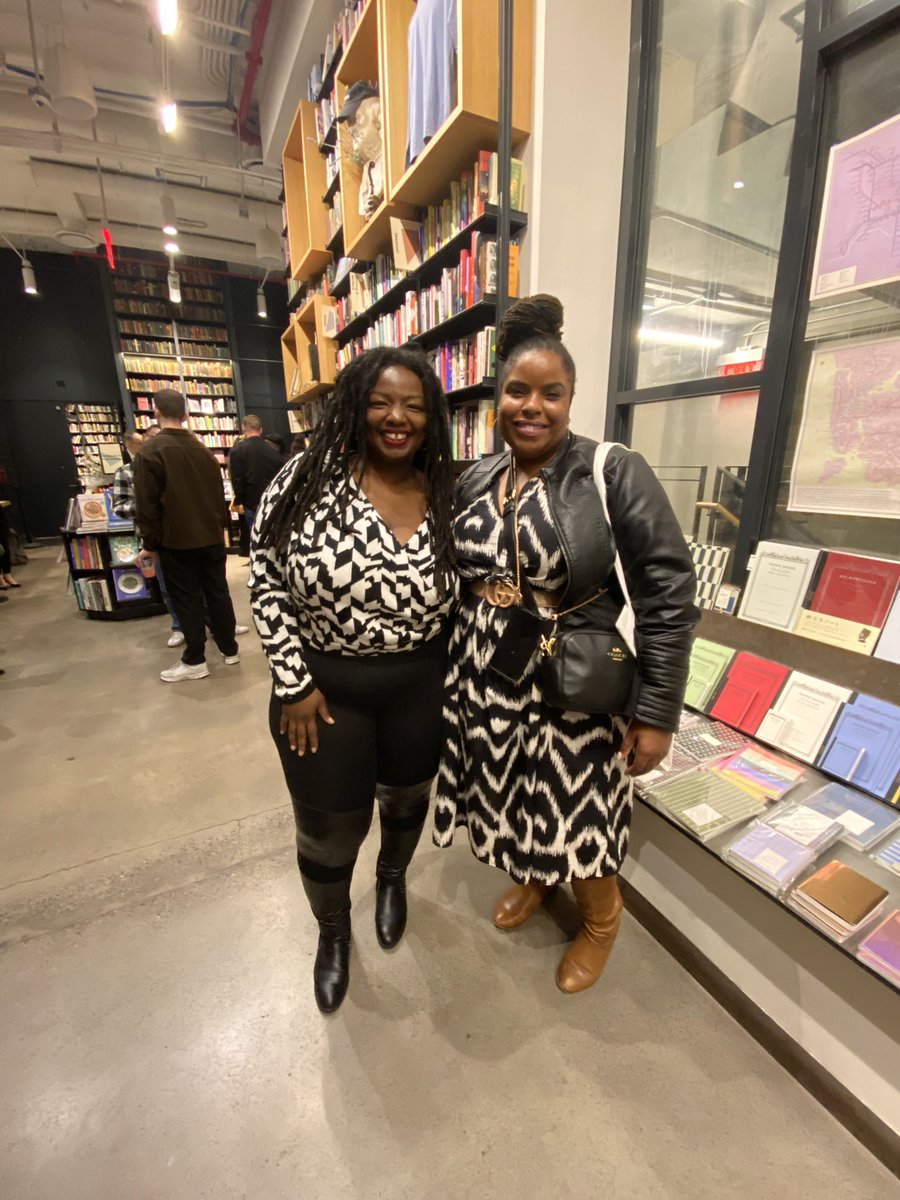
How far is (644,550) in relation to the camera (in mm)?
936

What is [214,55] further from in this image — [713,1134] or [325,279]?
[713,1134]

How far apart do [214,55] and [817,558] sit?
223 inches

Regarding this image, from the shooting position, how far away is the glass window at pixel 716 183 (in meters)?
1.57

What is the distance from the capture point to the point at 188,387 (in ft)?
26.6

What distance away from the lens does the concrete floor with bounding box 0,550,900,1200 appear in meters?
1.00

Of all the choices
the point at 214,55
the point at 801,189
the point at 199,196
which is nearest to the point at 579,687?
the point at 801,189

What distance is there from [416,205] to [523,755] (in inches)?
97.0

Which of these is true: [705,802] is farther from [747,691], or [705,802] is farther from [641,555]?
[641,555]

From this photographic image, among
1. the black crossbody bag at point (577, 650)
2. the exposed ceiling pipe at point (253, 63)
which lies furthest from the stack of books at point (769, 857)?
the exposed ceiling pipe at point (253, 63)

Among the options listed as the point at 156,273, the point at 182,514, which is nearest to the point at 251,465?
the point at 182,514

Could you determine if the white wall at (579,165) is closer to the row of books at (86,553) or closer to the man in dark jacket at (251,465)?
the man in dark jacket at (251,465)

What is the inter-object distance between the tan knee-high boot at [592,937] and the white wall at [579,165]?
1628mm

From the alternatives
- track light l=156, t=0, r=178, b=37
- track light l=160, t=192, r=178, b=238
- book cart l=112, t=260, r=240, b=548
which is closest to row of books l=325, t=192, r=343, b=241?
track light l=156, t=0, r=178, b=37

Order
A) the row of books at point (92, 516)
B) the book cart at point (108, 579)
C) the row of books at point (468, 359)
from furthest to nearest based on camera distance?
the book cart at point (108, 579), the row of books at point (92, 516), the row of books at point (468, 359)
